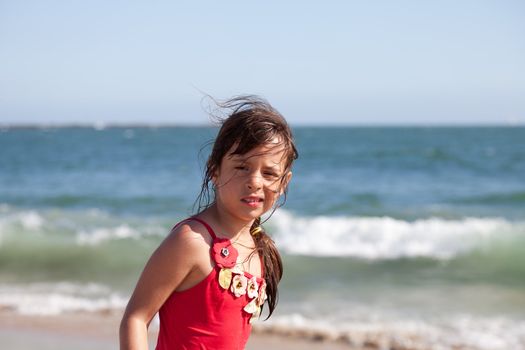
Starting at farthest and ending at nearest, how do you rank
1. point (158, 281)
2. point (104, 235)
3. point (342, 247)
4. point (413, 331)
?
1. point (104, 235)
2. point (342, 247)
3. point (413, 331)
4. point (158, 281)

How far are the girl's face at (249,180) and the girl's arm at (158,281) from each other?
146mm

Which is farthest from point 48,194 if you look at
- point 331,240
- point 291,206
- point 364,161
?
point 364,161

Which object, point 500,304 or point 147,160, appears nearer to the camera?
point 500,304

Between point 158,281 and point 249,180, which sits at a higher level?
point 249,180

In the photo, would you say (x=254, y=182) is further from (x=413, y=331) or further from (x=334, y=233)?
(x=334, y=233)

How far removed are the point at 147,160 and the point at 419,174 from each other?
1147 centimetres

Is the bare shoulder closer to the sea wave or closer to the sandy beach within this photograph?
the sandy beach

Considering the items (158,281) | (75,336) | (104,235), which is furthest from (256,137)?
(104,235)

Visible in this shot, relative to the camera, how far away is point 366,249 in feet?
34.2

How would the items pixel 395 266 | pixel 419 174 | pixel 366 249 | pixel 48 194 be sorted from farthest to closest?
pixel 419 174, pixel 48 194, pixel 366 249, pixel 395 266

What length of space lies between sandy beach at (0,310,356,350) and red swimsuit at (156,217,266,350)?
382cm

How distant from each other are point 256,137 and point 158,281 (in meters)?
0.42

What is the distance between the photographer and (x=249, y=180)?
1.82m

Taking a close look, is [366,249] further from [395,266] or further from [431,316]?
[431,316]
